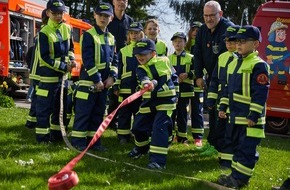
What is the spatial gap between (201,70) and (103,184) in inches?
111

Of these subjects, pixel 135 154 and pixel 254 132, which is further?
pixel 135 154

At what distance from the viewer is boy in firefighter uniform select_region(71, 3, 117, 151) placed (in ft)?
21.9

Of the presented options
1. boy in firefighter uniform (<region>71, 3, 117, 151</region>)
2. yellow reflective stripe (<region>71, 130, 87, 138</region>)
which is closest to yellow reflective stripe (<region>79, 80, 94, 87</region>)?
boy in firefighter uniform (<region>71, 3, 117, 151</region>)

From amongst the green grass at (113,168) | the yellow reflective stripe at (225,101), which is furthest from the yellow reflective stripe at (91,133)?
the yellow reflective stripe at (225,101)

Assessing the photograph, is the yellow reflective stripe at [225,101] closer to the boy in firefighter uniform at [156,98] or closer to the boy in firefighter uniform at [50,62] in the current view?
the boy in firefighter uniform at [156,98]

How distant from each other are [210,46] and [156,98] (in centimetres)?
141

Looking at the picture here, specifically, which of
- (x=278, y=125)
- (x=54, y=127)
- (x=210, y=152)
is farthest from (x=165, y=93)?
(x=278, y=125)

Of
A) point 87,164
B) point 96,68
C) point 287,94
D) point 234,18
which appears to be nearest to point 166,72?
point 96,68

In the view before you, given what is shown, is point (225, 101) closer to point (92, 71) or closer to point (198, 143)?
point (92, 71)

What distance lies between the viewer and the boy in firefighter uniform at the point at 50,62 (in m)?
6.84

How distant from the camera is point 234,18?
96.0 feet

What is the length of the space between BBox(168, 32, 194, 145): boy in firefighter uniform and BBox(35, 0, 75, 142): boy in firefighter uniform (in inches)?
70.9

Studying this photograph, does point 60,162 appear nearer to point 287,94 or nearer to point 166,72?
point 166,72

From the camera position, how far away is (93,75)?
6.64 metres
